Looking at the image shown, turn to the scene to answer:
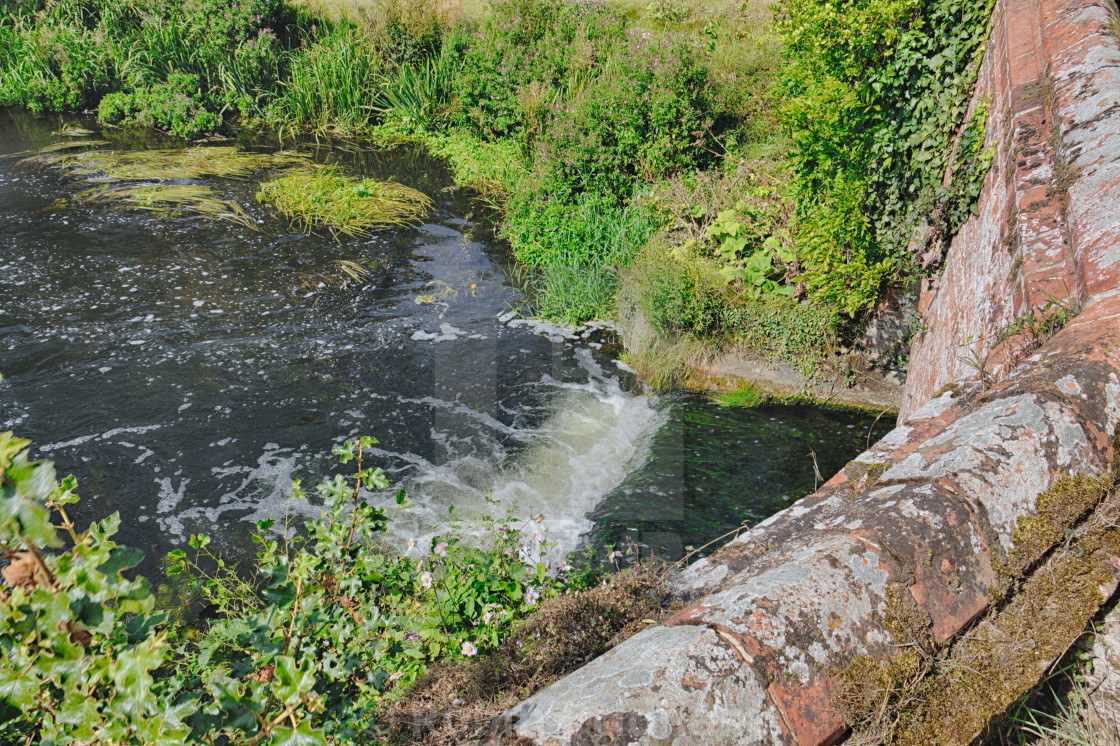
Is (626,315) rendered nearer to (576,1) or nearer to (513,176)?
(513,176)

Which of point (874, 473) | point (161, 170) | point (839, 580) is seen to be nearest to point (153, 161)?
point (161, 170)

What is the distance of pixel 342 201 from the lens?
31.0 feet

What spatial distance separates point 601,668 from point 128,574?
4.09 meters

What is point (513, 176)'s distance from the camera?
32.5 ft

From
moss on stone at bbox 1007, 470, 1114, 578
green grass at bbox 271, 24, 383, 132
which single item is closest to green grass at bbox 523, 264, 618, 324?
moss on stone at bbox 1007, 470, 1114, 578

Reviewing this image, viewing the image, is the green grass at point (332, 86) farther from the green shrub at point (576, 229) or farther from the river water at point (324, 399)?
the green shrub at point (576, 229)

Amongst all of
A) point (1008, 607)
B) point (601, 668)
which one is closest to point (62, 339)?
point (601, 668)

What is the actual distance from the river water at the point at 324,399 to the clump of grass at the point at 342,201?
0.55 m

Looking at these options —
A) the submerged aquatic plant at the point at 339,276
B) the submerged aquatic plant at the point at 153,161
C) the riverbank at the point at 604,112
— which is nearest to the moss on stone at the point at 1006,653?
the riverbank at the point at 604,112

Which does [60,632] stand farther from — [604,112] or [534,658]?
[604,112]

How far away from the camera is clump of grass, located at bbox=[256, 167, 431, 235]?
9148mm

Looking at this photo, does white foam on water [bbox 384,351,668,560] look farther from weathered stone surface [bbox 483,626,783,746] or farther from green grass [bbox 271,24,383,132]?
green grass [bbox 271,24,383,132]

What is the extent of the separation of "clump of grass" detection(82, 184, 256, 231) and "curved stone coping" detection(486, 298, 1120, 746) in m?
8.77

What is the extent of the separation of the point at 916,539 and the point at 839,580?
9.3 inches
